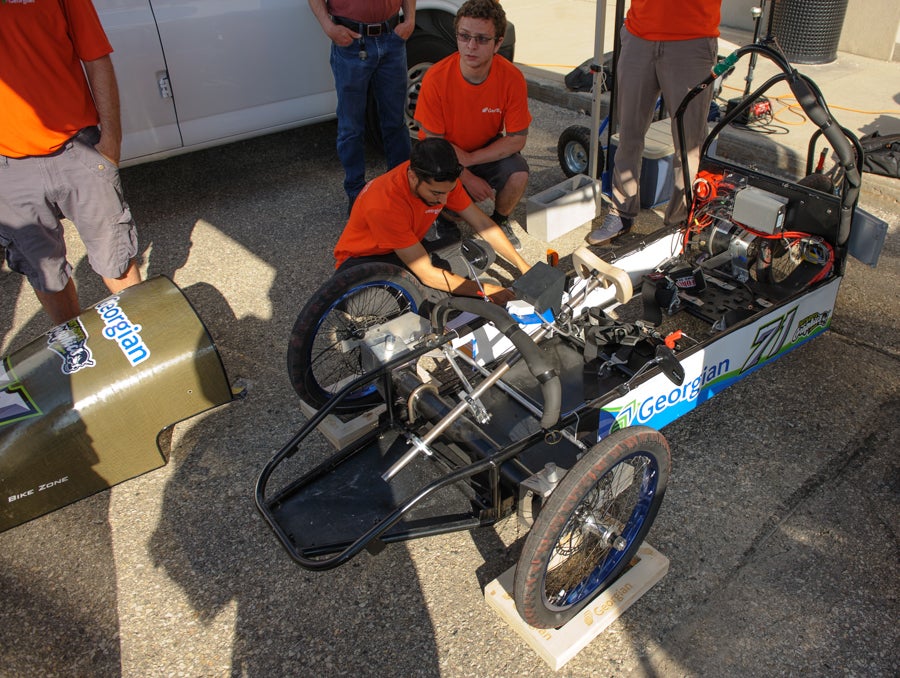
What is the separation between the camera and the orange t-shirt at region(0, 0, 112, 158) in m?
3.24

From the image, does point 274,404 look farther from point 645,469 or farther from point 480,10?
point 480,10

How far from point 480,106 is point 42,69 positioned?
237 cm

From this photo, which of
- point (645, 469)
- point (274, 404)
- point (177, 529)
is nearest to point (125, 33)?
point (274, 404)

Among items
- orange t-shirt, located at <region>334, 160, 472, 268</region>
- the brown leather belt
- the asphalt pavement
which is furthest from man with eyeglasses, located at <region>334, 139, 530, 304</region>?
the brown leather belt

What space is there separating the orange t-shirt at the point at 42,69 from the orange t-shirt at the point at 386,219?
138 cm

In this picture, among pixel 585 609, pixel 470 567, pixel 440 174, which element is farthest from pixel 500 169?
pixel 585 609

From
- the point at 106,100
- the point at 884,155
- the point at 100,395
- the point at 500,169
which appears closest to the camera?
the point at 100,395

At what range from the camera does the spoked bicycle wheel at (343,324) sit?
3273mm

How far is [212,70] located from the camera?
502 centimetres

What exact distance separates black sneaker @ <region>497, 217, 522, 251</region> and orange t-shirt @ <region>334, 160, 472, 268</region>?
126 centimetres

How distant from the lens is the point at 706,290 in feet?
12.8

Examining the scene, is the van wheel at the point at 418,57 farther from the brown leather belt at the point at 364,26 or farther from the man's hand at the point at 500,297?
the man's hand at the point at 500,297

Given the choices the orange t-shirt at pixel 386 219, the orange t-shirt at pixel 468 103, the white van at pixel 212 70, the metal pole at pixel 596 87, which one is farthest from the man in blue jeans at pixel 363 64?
the orange t-shirt at pixel 386 219

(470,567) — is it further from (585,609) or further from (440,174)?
(440,174)
